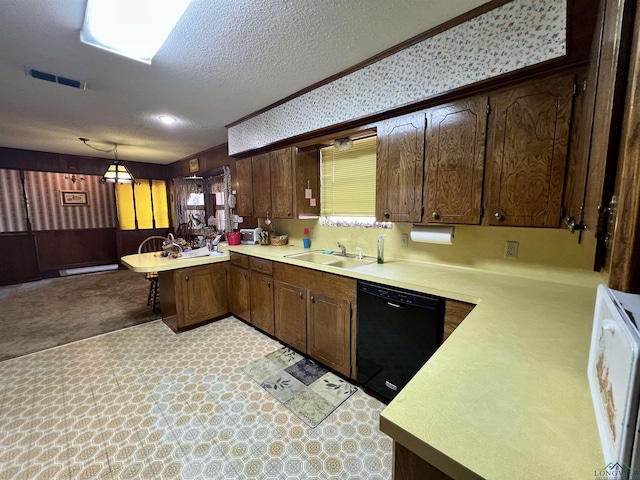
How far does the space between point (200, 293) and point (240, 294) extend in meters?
0.46

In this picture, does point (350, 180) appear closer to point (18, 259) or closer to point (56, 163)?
point (56, 163)

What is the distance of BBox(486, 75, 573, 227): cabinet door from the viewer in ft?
4.60

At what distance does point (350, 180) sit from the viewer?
2.73 m

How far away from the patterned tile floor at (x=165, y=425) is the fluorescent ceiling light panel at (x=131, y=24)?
2.56 m

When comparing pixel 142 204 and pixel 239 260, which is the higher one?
pixel 142 204

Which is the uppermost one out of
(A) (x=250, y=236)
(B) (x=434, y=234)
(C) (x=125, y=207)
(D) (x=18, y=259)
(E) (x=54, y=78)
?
(E) (x=54, y=78)

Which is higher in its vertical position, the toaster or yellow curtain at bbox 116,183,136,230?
yellow curtain at bbox 116,183,136,230

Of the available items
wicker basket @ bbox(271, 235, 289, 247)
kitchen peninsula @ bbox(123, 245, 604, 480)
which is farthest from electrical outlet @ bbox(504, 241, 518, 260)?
wicker basket @ bbox(271, 235, 289, 247)

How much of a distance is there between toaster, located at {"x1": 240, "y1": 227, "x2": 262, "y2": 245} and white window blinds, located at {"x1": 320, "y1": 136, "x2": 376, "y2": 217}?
1.01m

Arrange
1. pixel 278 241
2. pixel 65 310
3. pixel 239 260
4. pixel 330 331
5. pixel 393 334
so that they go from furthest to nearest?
pixel 65 310, pixel 278 241, pixel 239 260, pixel 330 331, pixel 393 334

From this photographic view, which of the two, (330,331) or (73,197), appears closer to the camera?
(330,331)

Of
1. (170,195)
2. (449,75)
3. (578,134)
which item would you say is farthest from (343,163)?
(170,195)

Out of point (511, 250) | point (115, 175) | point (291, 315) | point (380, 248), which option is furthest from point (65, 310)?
point (511, 250)

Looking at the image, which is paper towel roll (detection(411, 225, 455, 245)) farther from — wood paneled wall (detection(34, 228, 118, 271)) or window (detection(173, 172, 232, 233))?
wood paneled wall (detection(34, 228, 118, 271))
